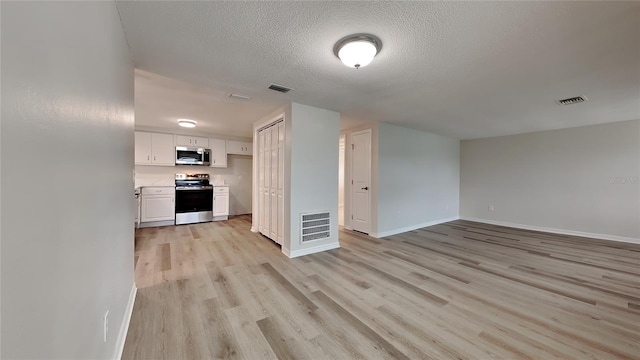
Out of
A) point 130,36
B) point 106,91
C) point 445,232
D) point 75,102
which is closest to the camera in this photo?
point 75,102

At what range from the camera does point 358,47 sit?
1.78 meters

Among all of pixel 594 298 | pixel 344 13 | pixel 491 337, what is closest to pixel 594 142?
pixel 594 298

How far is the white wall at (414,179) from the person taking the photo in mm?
4656

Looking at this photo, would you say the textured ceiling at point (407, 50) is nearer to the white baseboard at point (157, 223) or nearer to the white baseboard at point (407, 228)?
the white baseboard at point (407, 228)

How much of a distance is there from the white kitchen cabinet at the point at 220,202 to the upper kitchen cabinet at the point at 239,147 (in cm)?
107

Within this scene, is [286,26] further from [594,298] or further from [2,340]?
[594,298]

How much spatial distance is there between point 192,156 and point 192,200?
1.09m

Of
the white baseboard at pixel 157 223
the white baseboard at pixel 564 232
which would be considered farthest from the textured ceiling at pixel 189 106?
the white baseboard at pixel 564 232

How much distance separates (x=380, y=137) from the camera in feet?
15.0

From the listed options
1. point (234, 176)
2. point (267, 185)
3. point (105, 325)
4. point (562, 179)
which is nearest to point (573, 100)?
point (562, 179)

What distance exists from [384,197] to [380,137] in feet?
3.99

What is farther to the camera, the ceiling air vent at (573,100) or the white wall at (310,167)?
the white wall at (310,167)

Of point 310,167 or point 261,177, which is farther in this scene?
point 261,177

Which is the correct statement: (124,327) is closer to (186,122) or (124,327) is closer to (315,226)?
(315,226)
